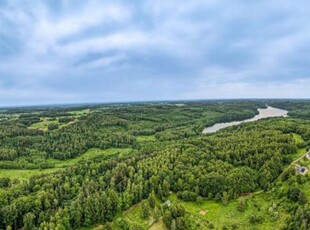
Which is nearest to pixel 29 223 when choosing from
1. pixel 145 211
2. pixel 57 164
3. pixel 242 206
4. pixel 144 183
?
pixel 145 211

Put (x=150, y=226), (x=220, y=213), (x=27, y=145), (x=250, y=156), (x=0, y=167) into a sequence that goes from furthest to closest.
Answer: (x=27, y=145)
(x=0, y=167)
(x=250, y=156)
(x=220, y=213)
(x=150, y=226)

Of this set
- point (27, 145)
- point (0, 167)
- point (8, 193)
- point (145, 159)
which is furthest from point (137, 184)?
point (27, 145)

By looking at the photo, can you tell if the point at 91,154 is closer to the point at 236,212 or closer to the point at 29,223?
the point at 29,223

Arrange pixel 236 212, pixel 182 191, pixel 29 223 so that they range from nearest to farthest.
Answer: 1. pixel 29 223
2. pixel 236 212
3. pixel 182 191

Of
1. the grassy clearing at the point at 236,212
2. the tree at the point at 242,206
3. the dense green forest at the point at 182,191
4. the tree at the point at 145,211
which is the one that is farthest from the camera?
the tree at the point at 242,206

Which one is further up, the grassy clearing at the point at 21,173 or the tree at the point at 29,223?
the tree at the point at 29,223

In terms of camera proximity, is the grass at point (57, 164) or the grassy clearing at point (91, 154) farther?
the grassy clearing at point (91, 154)

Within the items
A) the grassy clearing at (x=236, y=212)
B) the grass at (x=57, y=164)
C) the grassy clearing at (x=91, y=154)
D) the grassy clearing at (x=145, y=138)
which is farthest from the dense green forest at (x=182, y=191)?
the grassy clearing at (x=145, y=138)

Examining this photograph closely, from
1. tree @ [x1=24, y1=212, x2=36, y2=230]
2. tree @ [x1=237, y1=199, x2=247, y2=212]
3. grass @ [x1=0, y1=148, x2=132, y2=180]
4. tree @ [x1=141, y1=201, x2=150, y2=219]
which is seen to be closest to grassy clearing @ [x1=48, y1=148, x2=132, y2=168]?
grass @ [x1=0, y1=148, x2=132, y2=180]

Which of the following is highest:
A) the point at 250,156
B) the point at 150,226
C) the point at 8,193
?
the point at 250,156

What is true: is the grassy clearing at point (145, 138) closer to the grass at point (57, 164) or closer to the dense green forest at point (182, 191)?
the grass at point (57, 164)

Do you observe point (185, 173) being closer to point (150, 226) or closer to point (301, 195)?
point (150, 226)
